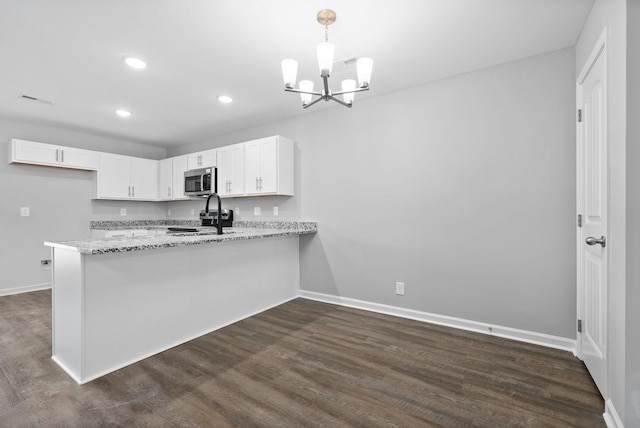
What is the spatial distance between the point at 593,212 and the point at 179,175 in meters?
5.21

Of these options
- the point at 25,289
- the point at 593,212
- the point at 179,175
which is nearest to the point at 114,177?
the point at 179,175

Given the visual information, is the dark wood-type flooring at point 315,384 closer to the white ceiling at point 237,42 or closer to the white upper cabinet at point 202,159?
the white ceiling at point 237,42

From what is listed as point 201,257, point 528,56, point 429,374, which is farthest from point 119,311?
point 528,56

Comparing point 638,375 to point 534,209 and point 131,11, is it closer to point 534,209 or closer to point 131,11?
point 534,209

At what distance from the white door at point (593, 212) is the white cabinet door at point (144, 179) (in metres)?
5.78

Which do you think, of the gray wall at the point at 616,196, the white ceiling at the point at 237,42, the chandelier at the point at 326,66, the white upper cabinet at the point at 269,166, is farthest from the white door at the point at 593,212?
the white upper cabinet at the point at 269,166

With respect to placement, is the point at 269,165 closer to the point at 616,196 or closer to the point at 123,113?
the point at 123,113

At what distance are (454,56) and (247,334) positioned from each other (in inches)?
118

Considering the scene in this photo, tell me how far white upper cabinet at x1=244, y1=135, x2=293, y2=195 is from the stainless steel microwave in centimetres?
60

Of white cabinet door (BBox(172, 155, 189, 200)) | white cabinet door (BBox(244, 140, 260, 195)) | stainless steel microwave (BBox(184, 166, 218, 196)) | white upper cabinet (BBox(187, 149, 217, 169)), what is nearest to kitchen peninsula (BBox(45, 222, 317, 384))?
white cabinet door (BBox(244, 140, 260, 195))

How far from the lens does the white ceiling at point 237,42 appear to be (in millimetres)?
1989

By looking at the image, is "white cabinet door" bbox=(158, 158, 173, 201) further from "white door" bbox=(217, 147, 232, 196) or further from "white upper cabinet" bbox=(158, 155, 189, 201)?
"white door" bbox=(217, 147, 232, 196)

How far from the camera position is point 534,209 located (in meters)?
2.58

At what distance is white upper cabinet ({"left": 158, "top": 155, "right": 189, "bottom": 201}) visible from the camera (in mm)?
5117
